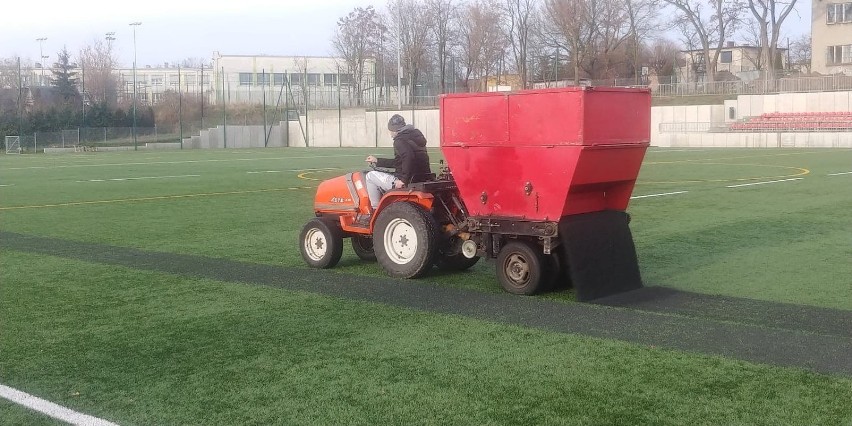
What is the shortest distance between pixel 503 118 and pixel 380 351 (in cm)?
284

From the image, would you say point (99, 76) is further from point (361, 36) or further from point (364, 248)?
point (364, 248)

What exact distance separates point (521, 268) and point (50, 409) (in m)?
4.56

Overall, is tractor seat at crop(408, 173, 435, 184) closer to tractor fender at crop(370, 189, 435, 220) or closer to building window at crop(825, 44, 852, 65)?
tractor fender at crop(370, 189, 435, 220)

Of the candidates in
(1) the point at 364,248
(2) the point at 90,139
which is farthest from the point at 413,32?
(1) the point at 364,248

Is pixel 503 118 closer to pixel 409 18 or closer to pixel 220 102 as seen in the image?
pixel 220 102

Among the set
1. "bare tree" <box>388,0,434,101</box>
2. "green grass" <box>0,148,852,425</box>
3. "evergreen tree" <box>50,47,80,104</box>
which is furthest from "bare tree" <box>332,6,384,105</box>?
"green grass" <box>0,148,852,425</box>

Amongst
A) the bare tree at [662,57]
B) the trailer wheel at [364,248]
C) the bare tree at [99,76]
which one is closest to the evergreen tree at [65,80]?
the bare tree at [99,76]

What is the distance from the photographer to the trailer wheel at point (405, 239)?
364 inches

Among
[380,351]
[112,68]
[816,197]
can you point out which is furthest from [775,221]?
[112,68]

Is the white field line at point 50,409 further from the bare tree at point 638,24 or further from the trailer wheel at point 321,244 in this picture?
Answer: the bare tree at point 638,24

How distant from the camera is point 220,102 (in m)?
69.6

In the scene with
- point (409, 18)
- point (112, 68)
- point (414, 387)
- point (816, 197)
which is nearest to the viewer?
point (414, 387)

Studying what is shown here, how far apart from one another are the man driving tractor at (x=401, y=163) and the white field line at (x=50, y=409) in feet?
15.4

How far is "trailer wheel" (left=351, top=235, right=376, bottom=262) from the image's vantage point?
10.9 metres
